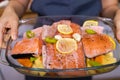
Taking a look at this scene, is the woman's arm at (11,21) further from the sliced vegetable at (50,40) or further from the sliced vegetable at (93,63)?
the sliced vegetable at (93,63)

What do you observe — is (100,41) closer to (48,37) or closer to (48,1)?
(48,37)

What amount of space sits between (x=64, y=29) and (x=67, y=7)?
0.25 meters

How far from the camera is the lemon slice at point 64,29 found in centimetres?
79

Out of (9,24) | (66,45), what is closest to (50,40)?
(66,45)

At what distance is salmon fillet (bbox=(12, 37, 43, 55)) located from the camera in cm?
74

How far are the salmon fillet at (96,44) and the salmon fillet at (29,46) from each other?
0.14m

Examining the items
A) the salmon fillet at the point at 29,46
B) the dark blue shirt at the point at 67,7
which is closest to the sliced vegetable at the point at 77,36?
the salmon fillet at the point at 29,46

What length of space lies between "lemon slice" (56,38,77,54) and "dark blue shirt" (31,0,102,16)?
295 millimetres

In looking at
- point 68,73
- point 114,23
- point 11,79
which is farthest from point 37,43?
point 11,79

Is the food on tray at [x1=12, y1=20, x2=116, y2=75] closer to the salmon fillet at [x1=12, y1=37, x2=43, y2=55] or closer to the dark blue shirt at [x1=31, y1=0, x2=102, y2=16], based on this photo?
the salmon fillet at [x1=12, y1=37, x2=43, y2=55]

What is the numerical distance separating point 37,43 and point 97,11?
15.5 inches

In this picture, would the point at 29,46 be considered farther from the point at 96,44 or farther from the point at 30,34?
the point at 96,44

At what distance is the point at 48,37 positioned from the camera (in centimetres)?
77

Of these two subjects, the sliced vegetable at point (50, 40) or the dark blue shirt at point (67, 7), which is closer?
the sliced vegetable at point (50, 40)
